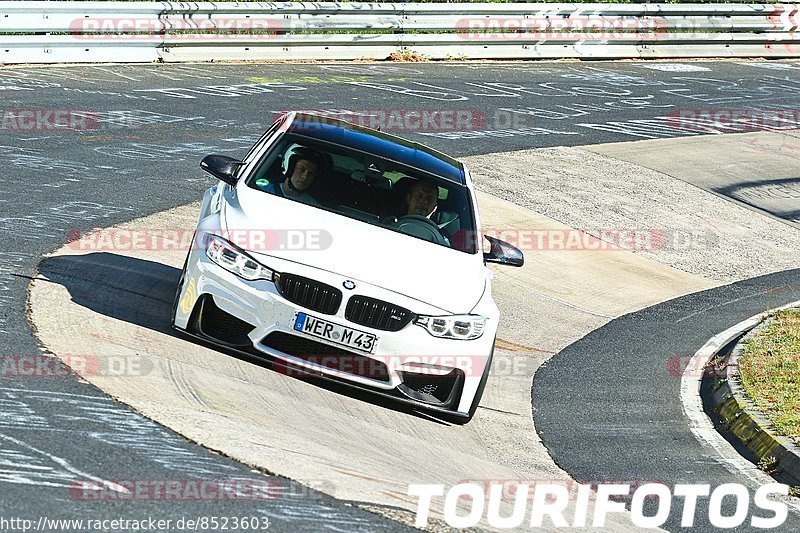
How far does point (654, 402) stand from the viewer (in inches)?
368

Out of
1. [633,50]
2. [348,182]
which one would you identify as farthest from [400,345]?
[633,50]

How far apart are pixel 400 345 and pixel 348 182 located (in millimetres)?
1680

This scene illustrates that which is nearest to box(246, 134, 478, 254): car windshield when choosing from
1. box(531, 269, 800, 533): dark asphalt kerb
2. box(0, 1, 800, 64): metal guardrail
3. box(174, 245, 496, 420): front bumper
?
box(174, 245, 496, 420): front bumper

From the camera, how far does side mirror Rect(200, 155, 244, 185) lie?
8531 millimetres

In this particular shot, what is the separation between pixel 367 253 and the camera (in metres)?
7.77

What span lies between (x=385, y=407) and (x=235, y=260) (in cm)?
135

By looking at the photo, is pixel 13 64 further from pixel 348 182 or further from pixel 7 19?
pixel 348 182
